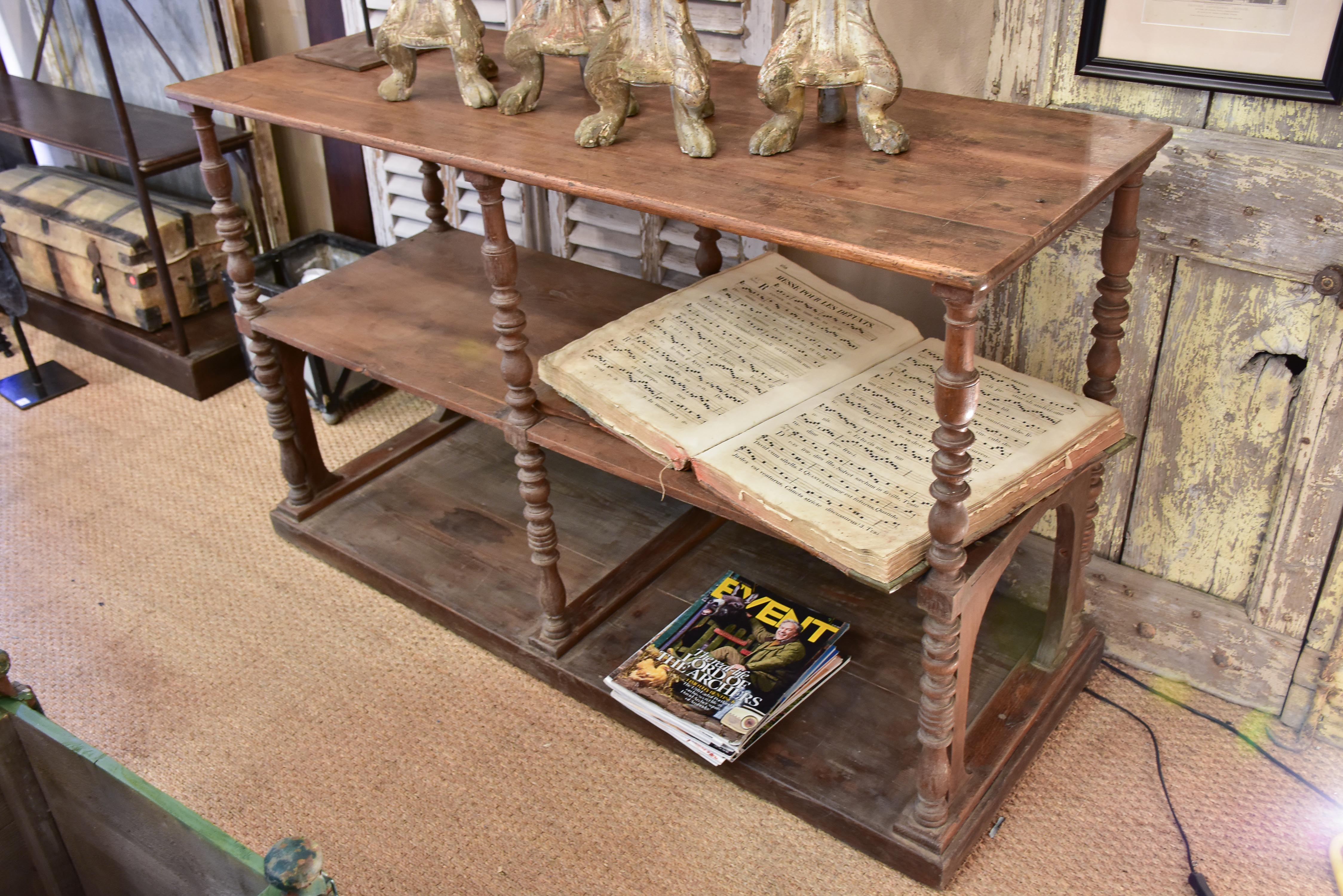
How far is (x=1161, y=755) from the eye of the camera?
167cm

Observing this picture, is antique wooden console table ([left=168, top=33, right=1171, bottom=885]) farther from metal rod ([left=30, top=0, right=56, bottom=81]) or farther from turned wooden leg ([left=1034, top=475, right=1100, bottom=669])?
metal rod ([left=30, top=0, right=56, bottom=81])

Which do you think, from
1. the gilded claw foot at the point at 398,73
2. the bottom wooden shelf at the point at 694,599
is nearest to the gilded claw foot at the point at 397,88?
the gilded claw foot at the point at 398,73

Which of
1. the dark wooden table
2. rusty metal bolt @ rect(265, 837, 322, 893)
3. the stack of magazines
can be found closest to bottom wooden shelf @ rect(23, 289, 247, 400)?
the dark wooden table

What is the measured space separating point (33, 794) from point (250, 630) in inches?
31.8

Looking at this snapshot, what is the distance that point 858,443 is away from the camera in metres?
1.41

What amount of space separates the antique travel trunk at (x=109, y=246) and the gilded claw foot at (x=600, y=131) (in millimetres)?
1536

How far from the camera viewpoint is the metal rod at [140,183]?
2244 mm

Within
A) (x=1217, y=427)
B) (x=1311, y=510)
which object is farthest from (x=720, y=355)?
(x=1311, y=510)

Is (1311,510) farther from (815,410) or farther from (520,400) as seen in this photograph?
(520,400)

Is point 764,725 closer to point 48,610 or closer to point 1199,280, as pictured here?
point 1199,280

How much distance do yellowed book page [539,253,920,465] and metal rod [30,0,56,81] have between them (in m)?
2.06

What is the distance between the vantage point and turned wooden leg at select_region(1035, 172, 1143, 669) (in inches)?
55.0

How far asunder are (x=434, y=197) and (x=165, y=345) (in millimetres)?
948

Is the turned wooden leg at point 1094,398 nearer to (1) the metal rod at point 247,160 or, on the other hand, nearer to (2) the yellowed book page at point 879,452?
(2) the yellowed book page at point 879,452
